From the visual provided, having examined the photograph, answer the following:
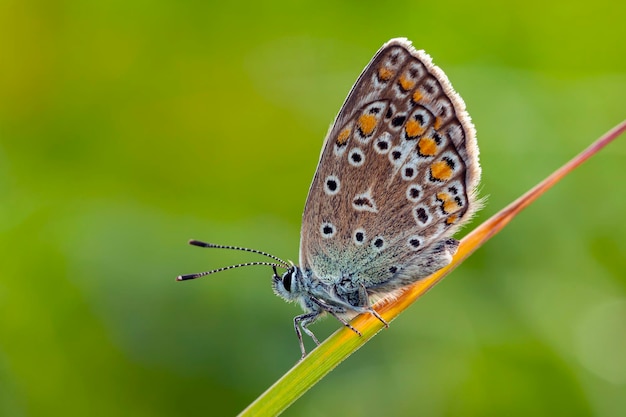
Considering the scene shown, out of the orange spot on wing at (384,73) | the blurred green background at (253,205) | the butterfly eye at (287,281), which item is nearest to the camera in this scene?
the orange spot on wing at (384,73)

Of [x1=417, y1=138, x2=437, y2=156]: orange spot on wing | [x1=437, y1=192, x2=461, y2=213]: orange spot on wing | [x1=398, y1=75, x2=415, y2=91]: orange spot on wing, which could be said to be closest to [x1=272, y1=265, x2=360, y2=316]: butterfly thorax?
[x1=437, y1=192, x2=461, y2=213]: orange spot on wing


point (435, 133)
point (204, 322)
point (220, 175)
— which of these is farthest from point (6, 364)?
point (435, 133)

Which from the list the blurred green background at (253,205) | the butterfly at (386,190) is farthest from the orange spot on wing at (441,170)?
the blurred green background at (253,205)

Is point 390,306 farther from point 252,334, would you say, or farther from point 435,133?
point 252,334

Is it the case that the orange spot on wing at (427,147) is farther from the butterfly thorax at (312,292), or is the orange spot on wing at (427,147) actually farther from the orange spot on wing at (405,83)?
the butterfly thorax at (312,292)

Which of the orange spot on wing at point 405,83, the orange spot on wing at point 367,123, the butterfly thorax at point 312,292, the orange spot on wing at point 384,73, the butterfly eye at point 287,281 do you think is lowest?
the butterfly thorax at point 312,292

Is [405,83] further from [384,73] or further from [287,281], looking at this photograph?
[287,281]
